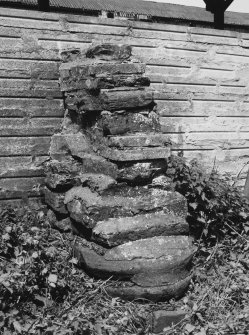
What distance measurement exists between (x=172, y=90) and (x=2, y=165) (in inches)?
86.3

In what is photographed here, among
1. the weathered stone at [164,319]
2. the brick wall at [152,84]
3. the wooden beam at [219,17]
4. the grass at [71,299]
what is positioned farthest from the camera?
the wooden beam at [219,17]

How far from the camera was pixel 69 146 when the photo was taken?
4590 mm

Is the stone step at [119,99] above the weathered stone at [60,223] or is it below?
above

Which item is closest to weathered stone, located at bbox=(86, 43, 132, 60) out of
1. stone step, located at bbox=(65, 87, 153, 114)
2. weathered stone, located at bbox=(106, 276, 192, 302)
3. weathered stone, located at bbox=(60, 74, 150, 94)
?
weathered stone, located at bbox=(60, 74, 150, 94)

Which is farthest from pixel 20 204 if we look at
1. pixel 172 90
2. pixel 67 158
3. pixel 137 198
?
pixel 172 90

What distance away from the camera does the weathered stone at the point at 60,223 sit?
4.35 meters

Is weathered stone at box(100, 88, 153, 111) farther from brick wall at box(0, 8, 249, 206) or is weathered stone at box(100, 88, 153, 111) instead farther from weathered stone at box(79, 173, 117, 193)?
brick wall at box(0, 8, 249, 206)

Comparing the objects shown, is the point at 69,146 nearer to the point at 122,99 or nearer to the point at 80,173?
the point at 80,173

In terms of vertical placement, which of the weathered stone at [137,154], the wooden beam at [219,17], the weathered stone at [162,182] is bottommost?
the weathered stone at [162,182]

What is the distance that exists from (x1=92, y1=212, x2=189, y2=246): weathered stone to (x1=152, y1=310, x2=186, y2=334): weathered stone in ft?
1.96

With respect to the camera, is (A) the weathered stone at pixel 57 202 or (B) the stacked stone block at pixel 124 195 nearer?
(B) the stacked stone block at pixel 124 195

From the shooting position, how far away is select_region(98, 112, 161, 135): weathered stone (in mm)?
3873

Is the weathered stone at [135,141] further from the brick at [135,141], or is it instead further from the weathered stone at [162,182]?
the weathered stone at [162,182]

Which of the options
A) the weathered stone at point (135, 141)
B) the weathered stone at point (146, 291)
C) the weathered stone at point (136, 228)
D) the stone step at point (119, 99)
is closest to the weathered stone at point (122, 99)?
the stone step at point (119, 99)
